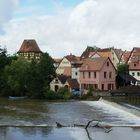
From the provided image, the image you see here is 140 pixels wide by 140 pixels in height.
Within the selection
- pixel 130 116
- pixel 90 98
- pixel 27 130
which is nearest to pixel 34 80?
pixel 90 98

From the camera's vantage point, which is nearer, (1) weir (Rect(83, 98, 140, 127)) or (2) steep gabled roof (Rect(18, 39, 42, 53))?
(1) weir (Rect(83, 98, 140, 127))

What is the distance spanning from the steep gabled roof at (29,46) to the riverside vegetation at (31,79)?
37.0m

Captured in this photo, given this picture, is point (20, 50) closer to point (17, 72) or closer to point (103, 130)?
point (17, 72)

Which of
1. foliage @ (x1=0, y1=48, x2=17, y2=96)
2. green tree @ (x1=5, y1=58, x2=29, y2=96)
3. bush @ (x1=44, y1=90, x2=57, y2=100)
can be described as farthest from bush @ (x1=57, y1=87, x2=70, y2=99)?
foliage @ (x1=0, y1=48, x2=17, y2=96)

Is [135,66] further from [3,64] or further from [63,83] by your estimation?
[3,64]

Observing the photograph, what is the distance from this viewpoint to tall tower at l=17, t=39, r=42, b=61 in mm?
132225

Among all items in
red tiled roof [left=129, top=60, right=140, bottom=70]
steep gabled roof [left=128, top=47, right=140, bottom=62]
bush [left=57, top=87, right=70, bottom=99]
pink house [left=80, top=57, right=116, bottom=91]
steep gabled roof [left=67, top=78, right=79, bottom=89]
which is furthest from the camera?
steep gabled roof [left=128, top=47, right=140, bottom=62]

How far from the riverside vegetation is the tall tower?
3654 cm

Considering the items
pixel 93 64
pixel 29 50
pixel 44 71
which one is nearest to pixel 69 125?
pixel 44 71

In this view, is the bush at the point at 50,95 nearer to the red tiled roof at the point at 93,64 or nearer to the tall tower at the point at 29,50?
the red tiled roof at the point at 93,64

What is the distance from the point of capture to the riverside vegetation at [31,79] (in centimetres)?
8314

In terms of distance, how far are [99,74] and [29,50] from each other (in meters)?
48.2

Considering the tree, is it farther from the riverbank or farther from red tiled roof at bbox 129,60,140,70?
the riverbank

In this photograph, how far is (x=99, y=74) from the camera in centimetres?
8725
